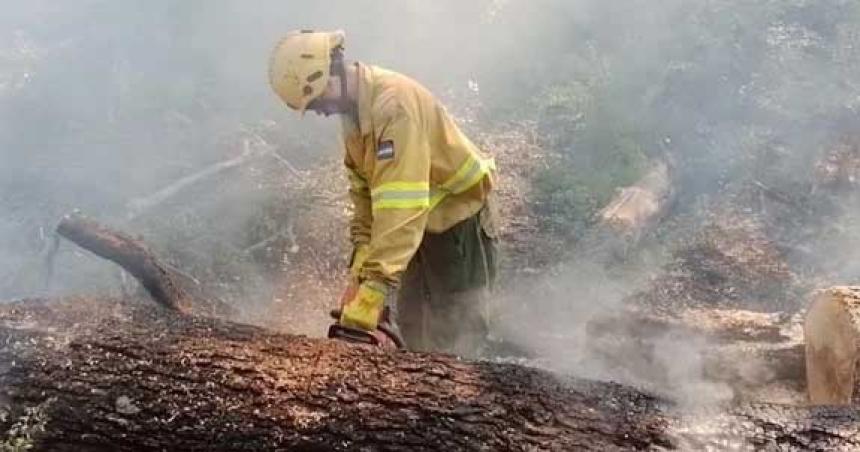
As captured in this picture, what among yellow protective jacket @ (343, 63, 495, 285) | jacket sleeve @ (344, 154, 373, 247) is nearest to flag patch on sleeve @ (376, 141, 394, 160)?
yellow protective jacket @ (343, 63, 495, 285)

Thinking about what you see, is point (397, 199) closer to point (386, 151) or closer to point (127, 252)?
point (386, 151)

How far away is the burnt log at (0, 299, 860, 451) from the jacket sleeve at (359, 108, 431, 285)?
40 cm

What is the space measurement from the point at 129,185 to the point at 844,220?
4.97 metres

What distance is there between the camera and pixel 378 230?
3273 millimetres

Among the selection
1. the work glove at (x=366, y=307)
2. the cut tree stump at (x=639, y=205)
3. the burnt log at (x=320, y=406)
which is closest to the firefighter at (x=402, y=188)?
the work glove at (x=366, y=307)

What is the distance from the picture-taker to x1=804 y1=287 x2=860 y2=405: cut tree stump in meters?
3.47

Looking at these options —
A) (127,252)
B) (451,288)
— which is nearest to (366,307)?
(451,288)

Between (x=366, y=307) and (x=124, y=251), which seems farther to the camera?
(x=124, y=251)

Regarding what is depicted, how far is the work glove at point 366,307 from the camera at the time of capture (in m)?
3.21

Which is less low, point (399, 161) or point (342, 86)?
point (342, 86)

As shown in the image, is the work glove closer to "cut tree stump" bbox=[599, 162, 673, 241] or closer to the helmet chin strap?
the helmet chin strap

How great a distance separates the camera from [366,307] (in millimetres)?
3229

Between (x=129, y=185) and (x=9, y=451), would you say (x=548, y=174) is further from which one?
(x=9, y=451)

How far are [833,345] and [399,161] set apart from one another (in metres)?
1.98
